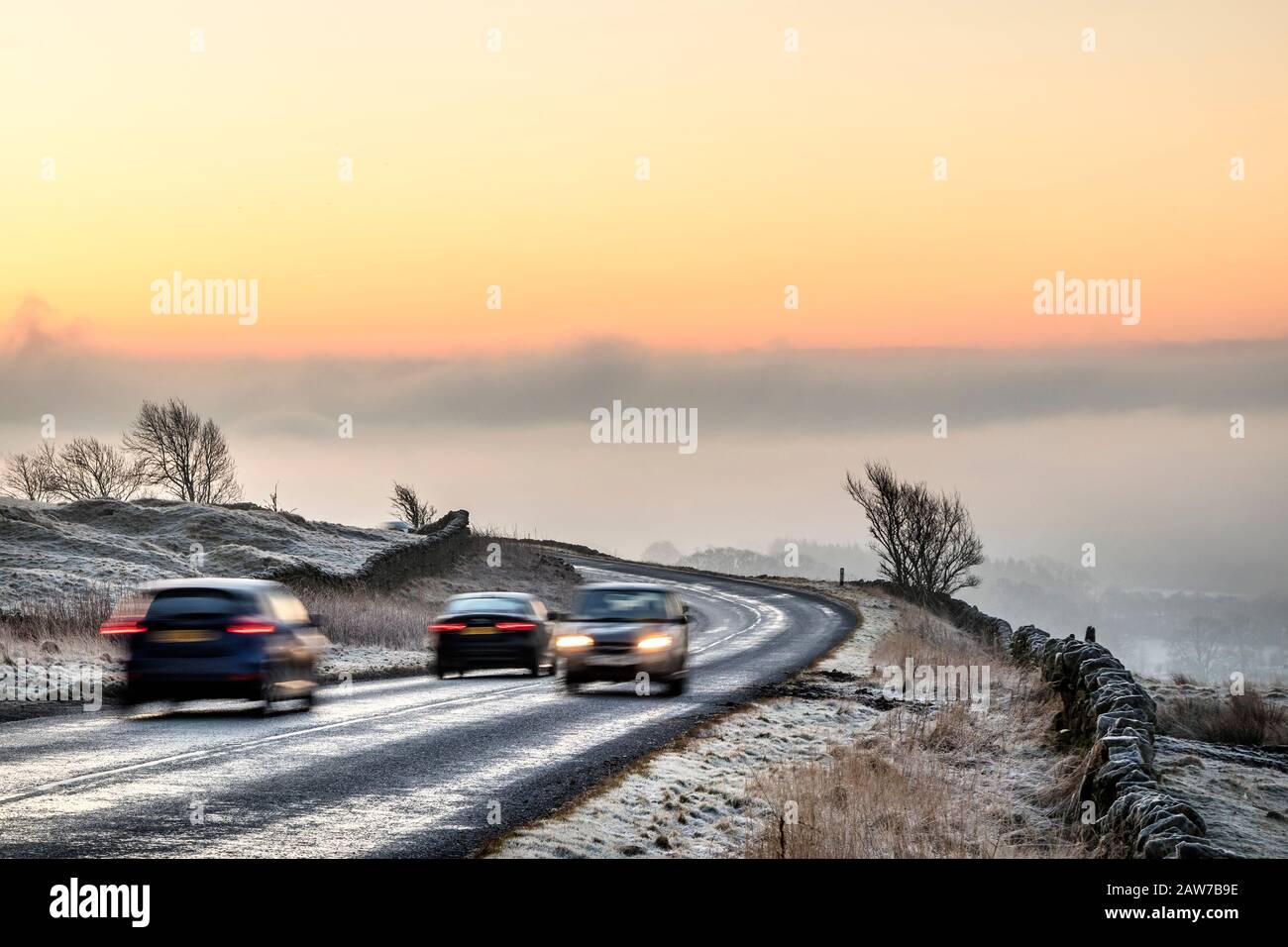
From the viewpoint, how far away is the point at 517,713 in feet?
60.0

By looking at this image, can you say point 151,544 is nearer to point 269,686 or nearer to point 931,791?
point 269,686

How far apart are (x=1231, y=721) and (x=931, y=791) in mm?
13705

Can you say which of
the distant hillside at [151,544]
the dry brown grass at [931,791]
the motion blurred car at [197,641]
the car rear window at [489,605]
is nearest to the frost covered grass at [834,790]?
the dry brown grass at [931,791]

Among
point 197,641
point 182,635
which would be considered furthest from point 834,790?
point 182,635

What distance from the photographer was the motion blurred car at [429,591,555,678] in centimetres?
2481

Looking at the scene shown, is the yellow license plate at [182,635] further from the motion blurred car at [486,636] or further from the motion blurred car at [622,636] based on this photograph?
the motion blurred car at [486,636]

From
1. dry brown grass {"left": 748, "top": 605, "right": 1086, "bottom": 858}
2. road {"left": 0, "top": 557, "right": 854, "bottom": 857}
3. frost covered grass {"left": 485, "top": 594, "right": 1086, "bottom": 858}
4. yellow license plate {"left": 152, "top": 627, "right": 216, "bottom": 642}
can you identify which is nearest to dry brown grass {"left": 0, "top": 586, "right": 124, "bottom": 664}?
road {"left": 0, "top": 557, "right": 854, "bottom": 857}

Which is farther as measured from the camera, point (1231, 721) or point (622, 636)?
point (1231, 721)

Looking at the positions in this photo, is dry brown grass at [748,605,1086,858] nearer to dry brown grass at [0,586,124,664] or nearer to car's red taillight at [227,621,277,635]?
car's red taillight at [227,621,277,635]

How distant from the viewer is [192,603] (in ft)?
54.3

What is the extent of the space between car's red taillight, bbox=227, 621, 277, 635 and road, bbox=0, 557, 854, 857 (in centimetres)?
112
